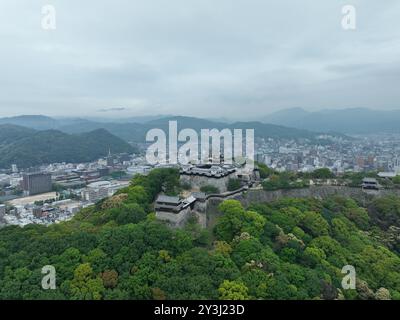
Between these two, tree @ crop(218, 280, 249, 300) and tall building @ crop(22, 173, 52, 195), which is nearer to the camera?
tree @ crop(218, 280, 249, 300)

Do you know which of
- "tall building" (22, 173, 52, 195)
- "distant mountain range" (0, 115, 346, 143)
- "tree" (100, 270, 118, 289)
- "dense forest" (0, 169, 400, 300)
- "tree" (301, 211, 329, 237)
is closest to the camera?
"dense forest" (0, 169, 400, 300)

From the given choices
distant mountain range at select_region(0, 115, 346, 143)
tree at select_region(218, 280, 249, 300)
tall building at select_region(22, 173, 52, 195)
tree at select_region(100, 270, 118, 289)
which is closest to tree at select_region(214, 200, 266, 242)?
tree at select_region(218, 280, 249, 300)

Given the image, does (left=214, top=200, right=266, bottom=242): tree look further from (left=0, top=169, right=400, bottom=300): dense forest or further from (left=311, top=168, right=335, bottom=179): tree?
(left=311, top=168, right=335, bottom=179): tree

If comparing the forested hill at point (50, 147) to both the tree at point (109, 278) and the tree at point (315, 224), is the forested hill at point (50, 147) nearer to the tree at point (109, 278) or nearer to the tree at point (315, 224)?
the tree at point (109, 278)

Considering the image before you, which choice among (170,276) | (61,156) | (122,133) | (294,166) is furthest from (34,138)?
(170,276)

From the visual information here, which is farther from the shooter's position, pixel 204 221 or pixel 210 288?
pixel 204 221

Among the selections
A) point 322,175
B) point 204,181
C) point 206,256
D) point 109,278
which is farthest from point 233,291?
point 322,175

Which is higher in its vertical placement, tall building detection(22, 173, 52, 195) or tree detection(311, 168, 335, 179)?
tree detection(311, 168, 335, 179)
